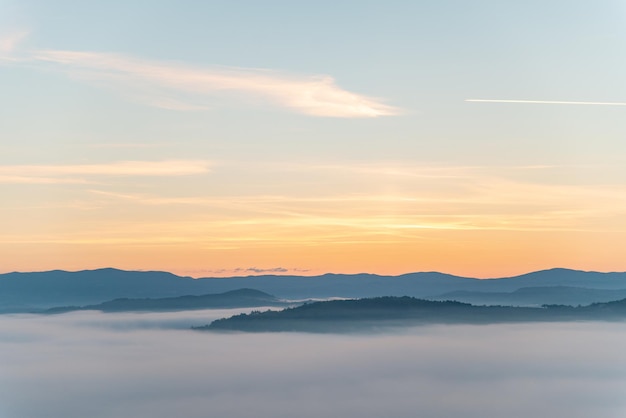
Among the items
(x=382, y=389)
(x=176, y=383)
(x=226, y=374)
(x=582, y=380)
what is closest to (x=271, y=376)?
(x=226, y=374)

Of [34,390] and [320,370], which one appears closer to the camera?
[34,390]

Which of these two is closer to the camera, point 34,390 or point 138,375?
point 34,390

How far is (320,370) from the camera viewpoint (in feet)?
633

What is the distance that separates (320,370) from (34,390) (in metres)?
67.2

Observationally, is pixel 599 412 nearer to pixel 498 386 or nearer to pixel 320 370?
pixel 498 386

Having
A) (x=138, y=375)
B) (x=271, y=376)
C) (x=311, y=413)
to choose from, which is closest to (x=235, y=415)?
(x=311, y=413)

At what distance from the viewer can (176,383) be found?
17200 centimetres

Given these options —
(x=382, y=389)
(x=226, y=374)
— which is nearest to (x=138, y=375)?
(x=226, y=374)

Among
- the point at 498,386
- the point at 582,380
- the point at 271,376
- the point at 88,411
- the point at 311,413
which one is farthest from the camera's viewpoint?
the point at 271,376

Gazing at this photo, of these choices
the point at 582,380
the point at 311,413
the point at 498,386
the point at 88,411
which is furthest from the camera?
the point at 582,380

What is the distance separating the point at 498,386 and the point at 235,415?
5421 centimetres

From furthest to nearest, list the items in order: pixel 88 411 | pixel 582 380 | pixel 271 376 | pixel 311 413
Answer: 1. pixel 271 376
2. pixel 582 380
3. pixel 311 413
4. pixel 88 411

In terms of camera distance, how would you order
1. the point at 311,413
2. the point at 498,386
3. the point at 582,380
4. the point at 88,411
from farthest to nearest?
the point at 582,380, the point at 498,386, the point at 311,413, the point at 88,411

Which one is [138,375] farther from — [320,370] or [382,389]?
[382,389]
